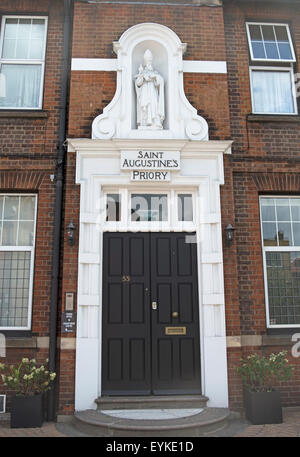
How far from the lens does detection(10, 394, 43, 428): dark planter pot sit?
5.74m

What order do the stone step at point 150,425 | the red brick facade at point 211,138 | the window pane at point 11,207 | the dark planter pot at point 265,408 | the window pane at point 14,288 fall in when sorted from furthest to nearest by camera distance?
the window pane at point 11,207
the window pane at point 14,288
the red brick facade at point 211,138
the dark planter pot at point 265,408
the stone step at point 150,425

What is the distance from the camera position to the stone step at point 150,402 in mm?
6121

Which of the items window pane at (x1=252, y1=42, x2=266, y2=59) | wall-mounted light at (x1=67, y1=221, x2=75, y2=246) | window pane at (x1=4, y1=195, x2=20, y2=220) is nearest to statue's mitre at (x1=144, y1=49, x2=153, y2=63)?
window pane at (x1=252, y1=42, x2=266, y2=59)

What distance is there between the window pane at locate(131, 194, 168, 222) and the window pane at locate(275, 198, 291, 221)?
7.11 feet

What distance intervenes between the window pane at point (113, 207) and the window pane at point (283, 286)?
2.89 meters

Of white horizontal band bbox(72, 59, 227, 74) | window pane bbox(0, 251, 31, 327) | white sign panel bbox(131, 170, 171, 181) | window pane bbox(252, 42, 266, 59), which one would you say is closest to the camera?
window pane bbox(0, 251, 31, 327)

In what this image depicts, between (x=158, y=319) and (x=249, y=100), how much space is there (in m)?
4.65

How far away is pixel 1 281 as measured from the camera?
6.98 meters

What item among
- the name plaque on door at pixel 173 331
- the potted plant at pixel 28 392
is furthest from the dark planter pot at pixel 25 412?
the name plaque on door at pixel 173 331

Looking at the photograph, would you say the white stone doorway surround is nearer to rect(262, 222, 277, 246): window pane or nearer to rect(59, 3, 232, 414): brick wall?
rect(59, 3, 232, 414): brick wall

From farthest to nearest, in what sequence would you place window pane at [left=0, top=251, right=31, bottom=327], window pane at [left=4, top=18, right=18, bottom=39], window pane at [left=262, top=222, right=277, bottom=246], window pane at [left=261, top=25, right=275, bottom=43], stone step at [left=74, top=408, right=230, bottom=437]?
window pane at [left=261, top=25, right=275, bottom=43] < window pane at [left=4, top=18, right=18, bottom=39] < window pane at [left=262, top=222, right=277, bottom=246] < window pane at [left=0, top=251, right=31, bottom=327] < stone step at [left=74, top=408, right=230, bottom=437]

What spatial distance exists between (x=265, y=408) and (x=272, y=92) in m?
6.02

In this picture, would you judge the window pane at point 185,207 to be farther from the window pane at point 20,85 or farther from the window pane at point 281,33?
the window pane at point 281,33

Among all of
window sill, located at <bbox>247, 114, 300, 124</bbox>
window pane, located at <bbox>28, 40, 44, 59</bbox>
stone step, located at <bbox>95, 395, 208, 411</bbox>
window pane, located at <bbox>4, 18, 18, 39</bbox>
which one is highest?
window pane, located at <bbox>4, 18, 18, 39</bbox>
